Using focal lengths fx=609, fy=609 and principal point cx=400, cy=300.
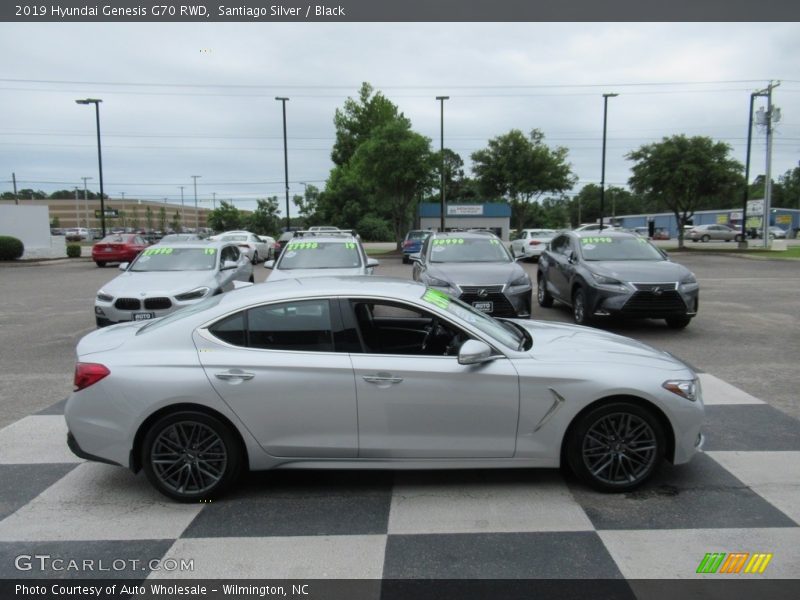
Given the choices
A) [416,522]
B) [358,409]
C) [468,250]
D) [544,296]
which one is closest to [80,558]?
[358,409]

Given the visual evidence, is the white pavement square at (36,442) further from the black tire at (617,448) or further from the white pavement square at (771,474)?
the white pavement square at (771,474)

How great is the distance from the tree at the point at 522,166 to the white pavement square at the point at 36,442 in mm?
40556

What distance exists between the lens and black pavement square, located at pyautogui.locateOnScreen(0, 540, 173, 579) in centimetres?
330

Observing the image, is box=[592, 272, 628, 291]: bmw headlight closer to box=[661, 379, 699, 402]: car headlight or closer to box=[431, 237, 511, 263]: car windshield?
box=[431, 237, 511, 263]: car windshield

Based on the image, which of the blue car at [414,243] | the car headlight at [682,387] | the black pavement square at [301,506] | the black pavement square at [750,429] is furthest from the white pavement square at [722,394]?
the blue car at [414,243]

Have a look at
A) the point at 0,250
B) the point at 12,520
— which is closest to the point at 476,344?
the point at 12,520

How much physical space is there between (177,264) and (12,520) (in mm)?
7345

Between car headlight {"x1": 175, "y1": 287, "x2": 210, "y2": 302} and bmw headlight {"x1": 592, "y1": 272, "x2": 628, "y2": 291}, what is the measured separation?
6.32 meters

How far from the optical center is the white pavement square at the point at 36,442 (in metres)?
4.93

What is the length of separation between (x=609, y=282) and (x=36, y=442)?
26.6 feet

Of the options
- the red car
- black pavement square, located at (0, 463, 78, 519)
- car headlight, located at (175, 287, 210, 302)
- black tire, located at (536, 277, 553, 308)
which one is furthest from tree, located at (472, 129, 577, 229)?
black pavement square, located at (0, 463, 78, 519)

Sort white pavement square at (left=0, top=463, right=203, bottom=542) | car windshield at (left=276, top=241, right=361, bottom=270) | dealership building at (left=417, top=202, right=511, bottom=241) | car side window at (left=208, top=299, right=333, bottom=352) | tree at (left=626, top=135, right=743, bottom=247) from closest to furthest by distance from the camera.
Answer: white pavement square at (left=0, top=463, right=203, bottom=542) < car side window at (left=208, top=299, right=333, bottom=352) < car windshield at (left=276, top=241, right=361, bottom=270) < tree at (left=626, top=135, right=743, bottom=247) < dealership building at (left=417, top=202, right=511, bottom=241)

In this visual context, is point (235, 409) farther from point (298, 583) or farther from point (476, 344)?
point (476, 344)

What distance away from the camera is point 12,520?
390 cm
